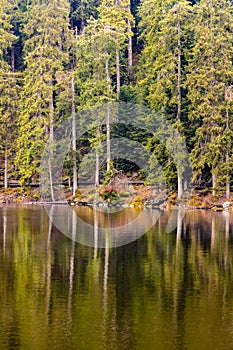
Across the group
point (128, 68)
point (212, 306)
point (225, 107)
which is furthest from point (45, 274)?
point (128, 68)

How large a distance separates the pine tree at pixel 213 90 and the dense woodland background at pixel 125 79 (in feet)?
0.25

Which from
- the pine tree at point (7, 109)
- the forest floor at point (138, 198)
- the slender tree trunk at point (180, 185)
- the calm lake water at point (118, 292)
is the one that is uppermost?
the pine tree at point (7, 109)

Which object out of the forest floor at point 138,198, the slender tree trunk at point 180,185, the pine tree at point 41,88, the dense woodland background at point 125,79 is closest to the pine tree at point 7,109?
the dense woodland background at point 125,79

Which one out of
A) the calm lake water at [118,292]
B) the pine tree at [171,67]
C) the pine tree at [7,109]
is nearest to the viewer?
the calm lake water at [118,292]

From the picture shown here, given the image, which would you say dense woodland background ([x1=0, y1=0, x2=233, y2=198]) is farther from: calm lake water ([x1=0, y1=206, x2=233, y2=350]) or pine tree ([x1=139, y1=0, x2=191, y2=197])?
calm lake water ([x1=0, y1=206, x2=233, y2=350])

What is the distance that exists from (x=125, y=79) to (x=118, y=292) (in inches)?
1926

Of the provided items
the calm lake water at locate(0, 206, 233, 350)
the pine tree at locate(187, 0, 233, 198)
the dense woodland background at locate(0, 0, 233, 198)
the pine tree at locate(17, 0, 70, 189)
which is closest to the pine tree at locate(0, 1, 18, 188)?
the dense woodland background at locate(0, 0, 233, 198)

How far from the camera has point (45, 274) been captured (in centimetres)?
2208

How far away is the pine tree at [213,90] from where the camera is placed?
51062 mm

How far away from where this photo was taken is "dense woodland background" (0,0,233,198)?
172 feet

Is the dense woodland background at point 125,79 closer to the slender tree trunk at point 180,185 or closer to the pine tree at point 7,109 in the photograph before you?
the pine tree at point 7,109

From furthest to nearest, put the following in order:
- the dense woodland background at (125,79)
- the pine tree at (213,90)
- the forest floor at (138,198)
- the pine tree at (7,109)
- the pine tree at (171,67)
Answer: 1. the pine tree at (7,109)
2. the pine tree at (171,67)
3. the dense woodland background at (125,79)
4. the forest floor at (138,198)
5. the pine tree at (213,90)

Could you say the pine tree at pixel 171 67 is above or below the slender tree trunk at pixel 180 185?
above

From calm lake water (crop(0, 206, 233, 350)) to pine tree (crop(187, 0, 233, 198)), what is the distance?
17839 millimetres
